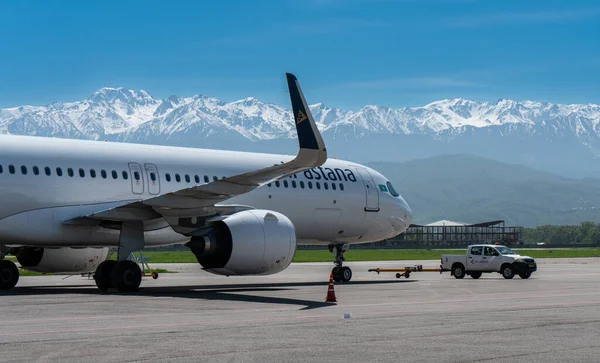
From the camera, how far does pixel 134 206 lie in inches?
971

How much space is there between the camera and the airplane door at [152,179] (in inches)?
1080

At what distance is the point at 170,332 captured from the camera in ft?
49.8

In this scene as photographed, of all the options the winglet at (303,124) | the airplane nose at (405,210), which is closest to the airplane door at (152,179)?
the winglet at (303,124)

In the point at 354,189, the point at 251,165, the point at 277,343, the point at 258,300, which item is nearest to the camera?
the point at 277,343

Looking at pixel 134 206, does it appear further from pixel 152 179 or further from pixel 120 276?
pixel 152 179

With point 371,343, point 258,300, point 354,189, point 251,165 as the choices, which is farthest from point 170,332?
point 354,189

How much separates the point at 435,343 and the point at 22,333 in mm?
6115

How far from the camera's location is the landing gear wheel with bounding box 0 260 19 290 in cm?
2736

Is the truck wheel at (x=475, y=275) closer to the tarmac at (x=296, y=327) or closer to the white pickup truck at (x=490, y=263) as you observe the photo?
the white pickup truck at (x=490, y=263)

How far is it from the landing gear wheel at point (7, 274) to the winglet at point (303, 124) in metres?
10.3

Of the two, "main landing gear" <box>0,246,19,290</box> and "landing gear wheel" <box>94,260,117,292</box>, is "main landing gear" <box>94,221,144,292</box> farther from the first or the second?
"main landing gear" <box>0,246,19,290</box>

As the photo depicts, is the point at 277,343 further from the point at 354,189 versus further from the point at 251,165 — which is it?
the point at 354,189

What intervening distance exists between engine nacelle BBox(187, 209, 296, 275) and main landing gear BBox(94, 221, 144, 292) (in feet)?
5.78

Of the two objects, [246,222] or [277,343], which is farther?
[246,222]
